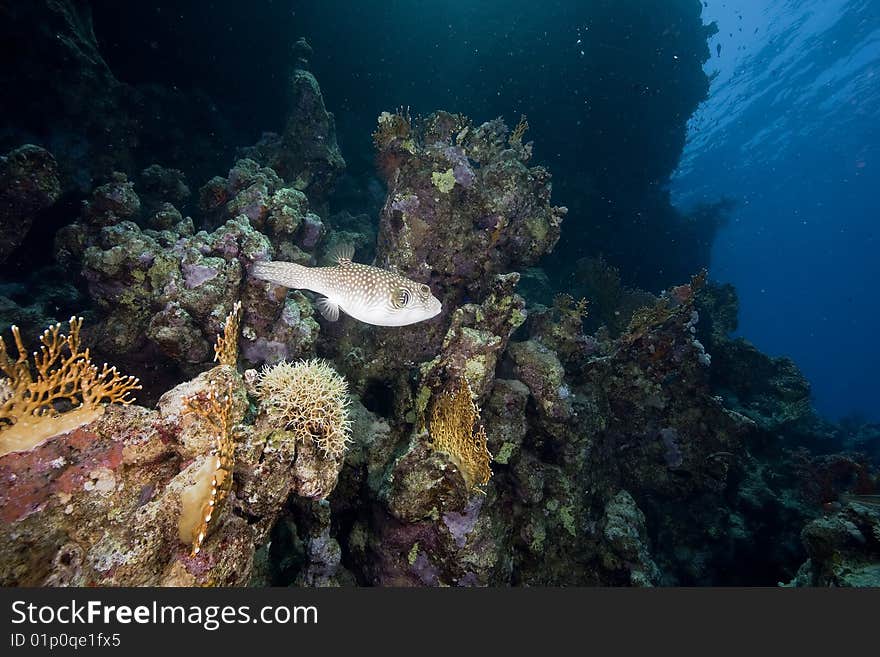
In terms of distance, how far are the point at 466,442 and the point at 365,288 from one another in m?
2.18

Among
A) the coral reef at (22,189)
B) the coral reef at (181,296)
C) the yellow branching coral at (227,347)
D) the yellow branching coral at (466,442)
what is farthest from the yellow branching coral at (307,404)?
the coral reef at (22,189)

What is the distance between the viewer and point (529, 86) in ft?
66.0

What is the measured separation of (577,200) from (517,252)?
1459 centimetres

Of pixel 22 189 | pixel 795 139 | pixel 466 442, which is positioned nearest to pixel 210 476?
pixel 466 442

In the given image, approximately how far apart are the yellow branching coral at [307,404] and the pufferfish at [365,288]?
1.07 metres

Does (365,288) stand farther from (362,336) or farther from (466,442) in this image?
(362,336)

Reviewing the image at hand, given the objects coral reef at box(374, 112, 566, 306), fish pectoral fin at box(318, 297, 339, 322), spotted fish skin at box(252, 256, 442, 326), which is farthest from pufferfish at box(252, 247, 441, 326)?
coral reef at box(374, 112, 566, 306)

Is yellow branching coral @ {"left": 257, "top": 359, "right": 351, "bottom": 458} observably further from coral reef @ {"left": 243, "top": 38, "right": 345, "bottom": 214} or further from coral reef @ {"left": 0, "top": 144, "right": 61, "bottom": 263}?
coral reef @ {"left": 243, "top": 38, "right": 345, "bottom": 214}

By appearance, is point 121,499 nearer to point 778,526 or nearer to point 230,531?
point 230,531

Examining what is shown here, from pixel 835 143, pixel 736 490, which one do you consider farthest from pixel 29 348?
pixel 835 143

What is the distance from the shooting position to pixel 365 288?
444 cm

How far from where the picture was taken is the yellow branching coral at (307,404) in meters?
3.45

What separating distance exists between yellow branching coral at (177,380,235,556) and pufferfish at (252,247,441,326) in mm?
1767

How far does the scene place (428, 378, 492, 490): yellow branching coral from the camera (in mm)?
4527
